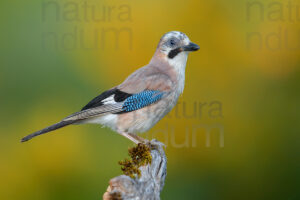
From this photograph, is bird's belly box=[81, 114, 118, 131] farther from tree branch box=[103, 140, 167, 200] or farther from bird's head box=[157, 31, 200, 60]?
bird's head box=[157, 31, 200, 60]

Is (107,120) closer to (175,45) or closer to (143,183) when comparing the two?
(175,45)

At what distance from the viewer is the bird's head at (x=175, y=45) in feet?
18.5

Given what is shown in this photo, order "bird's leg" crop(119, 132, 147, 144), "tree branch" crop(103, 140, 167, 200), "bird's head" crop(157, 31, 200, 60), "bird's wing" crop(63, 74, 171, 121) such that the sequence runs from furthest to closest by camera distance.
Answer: "bird's head" crop(157, 31, 200, 60) → "bird's leg" crop(119, 132, 147, 144) → "bird's wing" crop(63, 74, 171, 121) → "tree branch" crop(103, 140, 167, 200)

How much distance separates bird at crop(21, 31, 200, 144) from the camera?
213 inches

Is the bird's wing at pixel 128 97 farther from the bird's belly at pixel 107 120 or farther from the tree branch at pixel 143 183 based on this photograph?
the tree branch at pixel 143 183

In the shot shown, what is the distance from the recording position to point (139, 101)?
546 cm

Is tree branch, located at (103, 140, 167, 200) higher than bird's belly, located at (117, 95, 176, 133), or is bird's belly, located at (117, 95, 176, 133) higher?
bird's belly, located at (117, 95, 176, 133)

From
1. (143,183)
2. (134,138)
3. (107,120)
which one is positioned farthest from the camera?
(134,138)

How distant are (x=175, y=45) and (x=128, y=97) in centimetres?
83

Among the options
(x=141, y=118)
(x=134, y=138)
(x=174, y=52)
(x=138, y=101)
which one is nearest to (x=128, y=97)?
(x=138, y=101)

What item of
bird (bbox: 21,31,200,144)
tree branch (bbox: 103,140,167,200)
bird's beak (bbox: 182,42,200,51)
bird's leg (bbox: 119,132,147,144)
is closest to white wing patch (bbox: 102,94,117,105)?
bird (bbox: 21,31,200,144)

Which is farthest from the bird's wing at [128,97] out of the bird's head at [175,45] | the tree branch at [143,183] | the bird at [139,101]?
the tree branch at [143,183]

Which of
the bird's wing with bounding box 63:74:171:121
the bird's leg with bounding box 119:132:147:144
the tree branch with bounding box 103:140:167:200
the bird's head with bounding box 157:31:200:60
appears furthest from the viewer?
the bird's head with bounding box 157:31:200:60

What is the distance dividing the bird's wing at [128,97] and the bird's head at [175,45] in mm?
385
